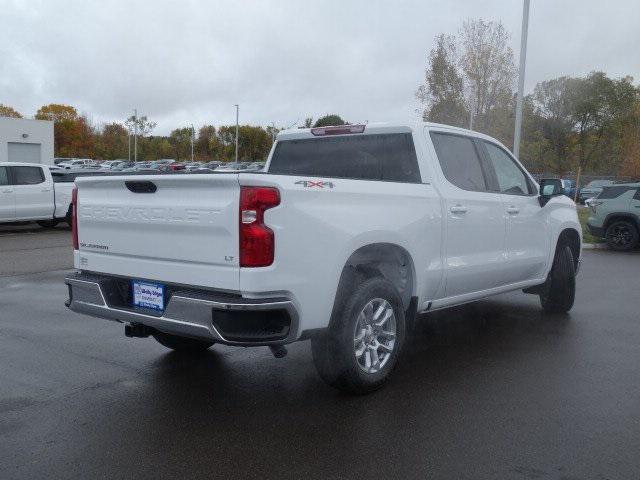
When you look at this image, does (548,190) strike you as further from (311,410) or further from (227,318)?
(227,318)

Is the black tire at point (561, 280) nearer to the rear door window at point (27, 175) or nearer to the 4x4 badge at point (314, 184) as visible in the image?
the 4x4 badge at point (314, 184)

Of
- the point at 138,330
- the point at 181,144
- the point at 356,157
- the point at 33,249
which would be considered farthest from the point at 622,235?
the point at 181,144

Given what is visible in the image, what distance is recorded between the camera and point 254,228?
408 centimetres

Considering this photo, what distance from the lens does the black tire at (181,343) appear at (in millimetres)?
5797

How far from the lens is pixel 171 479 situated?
3.56 m

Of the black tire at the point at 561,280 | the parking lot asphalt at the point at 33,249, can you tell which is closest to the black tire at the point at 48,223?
the parking lot asphalt at the point at 33,249

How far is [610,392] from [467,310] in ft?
10.7

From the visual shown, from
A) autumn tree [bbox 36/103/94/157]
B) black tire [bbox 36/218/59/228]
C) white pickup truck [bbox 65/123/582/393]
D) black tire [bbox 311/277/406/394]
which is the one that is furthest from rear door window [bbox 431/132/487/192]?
autumn tree [bbox 36/103/94/157]

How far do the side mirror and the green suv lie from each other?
983 cm

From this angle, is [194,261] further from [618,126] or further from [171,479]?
[618,126]

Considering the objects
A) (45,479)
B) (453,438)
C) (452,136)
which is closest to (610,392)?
(453,438)

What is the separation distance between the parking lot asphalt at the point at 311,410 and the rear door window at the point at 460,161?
1.54 metres

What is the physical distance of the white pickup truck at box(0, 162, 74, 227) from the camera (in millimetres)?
16453

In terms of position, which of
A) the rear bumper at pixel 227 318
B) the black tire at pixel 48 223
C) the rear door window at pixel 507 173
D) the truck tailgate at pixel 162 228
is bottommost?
the black tire at pixel 48 223
